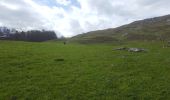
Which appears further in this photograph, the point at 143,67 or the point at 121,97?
the point at 143,67

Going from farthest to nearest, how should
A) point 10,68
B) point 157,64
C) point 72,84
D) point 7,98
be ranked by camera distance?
point 157,64
point 10,68
point 72,84
point 7,98

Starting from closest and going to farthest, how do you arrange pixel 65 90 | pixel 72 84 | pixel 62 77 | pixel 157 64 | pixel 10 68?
pixel 65 90, pixel 72 84, pixel 62 77, pixel 10 68, pixel 157 64

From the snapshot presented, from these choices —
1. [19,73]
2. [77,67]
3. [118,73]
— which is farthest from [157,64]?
[19,73]

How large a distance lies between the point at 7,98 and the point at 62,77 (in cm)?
769

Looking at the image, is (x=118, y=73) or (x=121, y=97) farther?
(x=118, y=73)

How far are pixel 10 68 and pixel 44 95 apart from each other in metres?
11.5

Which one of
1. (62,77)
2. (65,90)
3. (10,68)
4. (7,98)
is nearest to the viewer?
(7,98)

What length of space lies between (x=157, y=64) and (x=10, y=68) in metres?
18.9

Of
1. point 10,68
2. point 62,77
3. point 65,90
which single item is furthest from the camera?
point 10,68

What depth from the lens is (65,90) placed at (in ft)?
71.7

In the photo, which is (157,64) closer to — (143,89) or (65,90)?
(143,89)

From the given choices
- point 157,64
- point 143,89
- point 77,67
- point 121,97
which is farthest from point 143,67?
point 121,97

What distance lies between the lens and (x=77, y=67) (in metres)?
31.8

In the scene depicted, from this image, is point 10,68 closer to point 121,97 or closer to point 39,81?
point 39,81
